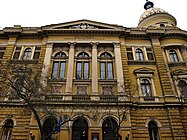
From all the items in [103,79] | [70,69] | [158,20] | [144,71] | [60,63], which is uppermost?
[158,20]

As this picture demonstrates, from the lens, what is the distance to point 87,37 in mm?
24656

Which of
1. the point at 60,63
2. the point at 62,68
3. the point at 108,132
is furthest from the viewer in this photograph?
the point at 60,63

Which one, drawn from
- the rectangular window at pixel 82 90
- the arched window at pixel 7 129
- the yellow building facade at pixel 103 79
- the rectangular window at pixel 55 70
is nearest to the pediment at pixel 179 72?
the yellow building facade at pixel 103 79

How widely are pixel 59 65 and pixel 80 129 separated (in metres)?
8.29

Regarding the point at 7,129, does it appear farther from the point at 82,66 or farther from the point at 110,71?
the point at 110,71

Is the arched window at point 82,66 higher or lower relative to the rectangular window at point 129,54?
lower

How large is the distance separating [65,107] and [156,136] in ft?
31.7

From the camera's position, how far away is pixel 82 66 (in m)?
22.8

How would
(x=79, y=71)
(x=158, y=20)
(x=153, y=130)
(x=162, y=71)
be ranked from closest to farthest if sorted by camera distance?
(x=153, y=130)
(x=162, y=71)
(x=79, y=71)
(x=158, y=20)

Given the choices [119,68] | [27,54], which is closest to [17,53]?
[27,54]

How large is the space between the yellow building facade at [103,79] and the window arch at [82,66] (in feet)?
0.39

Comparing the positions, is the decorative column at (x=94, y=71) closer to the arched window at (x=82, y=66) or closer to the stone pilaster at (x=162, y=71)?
the arched window at (x=82, y=66)

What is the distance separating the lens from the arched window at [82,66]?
72.5 feet

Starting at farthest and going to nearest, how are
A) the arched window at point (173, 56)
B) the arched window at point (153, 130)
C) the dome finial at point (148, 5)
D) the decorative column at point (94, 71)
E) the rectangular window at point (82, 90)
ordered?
the dome finial at point (148, 5)
the arched window at point (173, 56)
the rectangular window at point (82, 90)
the decorative column at point (94, 71)
the arched window at point (153, 130)
